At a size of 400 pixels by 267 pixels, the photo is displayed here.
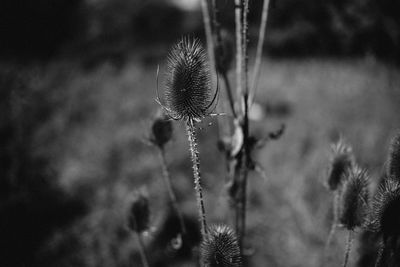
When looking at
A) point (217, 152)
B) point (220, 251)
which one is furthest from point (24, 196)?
point (220, 251)

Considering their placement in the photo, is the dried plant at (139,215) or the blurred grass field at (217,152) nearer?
the dried plant at (139,215)

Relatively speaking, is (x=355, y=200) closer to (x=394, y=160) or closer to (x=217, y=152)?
(x=394, y=160)

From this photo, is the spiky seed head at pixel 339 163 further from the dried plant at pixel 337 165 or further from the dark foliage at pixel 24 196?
the dark foliage at pixel 24 196

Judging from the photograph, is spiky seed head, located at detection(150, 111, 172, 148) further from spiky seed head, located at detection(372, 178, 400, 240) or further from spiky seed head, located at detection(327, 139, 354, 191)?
spiky seed head, located at detection(372, 178, 400, 240)

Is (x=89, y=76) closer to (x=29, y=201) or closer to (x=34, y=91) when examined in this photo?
(x=34, y=91)

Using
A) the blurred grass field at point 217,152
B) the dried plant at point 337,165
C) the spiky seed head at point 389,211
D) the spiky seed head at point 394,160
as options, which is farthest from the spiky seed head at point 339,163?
the spiky seed head at point 389,211
